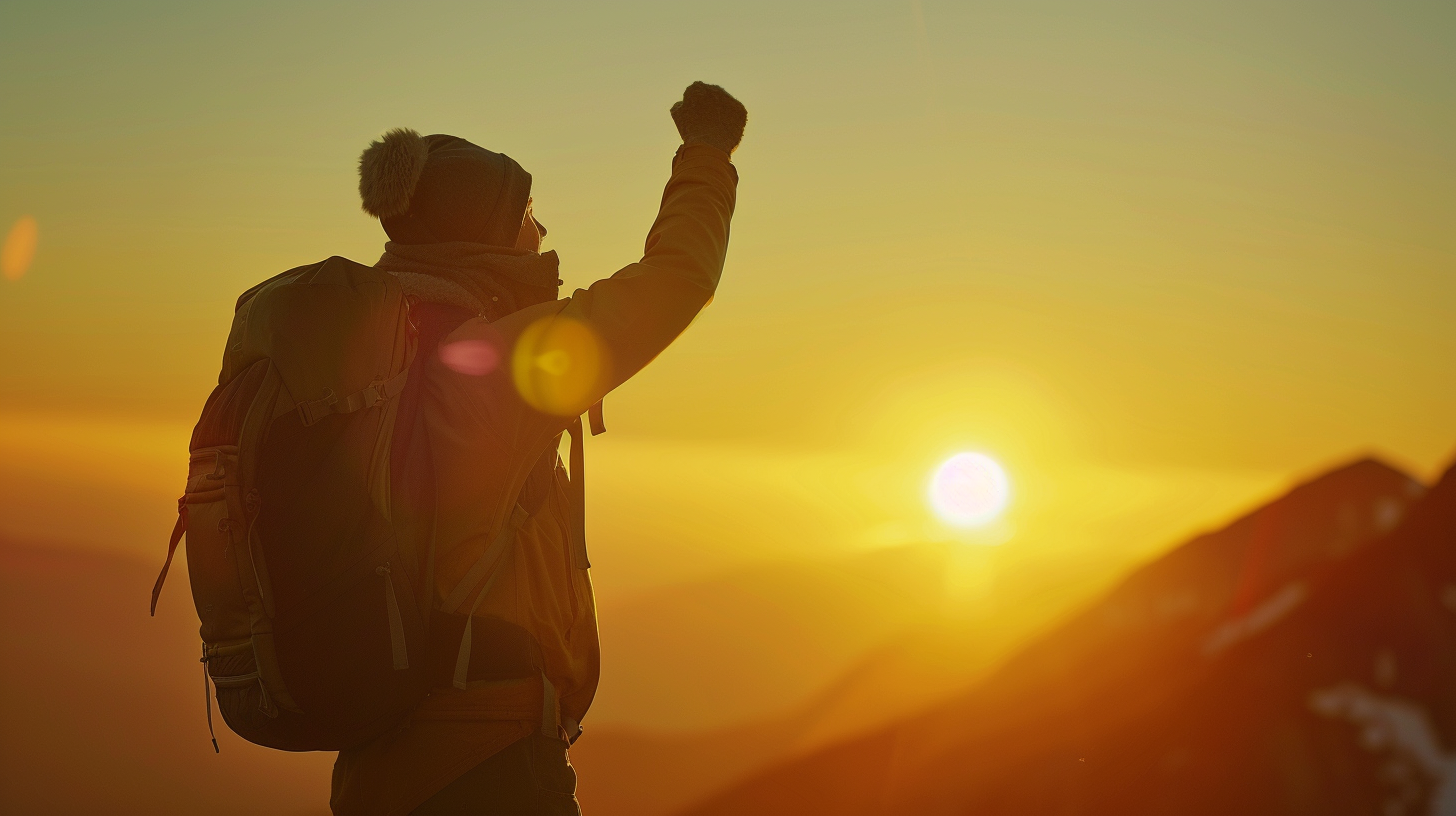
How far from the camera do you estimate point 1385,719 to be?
180 feet

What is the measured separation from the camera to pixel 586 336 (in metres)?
2.59

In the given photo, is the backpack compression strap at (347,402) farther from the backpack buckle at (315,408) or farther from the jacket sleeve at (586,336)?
the jacket sleeve at (586,336)

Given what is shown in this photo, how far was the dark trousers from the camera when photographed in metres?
2.58

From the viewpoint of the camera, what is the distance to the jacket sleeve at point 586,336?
2.56 m

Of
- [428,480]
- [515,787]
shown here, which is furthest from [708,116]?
[515,787]

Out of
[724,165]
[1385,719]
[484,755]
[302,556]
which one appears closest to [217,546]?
[302,556]

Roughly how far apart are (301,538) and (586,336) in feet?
2.67

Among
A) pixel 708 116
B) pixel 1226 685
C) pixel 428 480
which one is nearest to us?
pixel 428 480

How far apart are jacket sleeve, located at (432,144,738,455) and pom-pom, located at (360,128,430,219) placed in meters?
0.45

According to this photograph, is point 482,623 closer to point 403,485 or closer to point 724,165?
point 403,485

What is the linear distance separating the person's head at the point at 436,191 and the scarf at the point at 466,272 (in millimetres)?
51

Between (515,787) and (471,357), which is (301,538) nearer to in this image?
(471,357)

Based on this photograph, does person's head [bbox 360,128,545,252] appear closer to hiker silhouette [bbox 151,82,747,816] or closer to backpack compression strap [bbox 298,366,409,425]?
hiker silhouette [bbox 151,82,747,816]

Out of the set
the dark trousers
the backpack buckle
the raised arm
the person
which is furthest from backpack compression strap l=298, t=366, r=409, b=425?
the dark trousers
